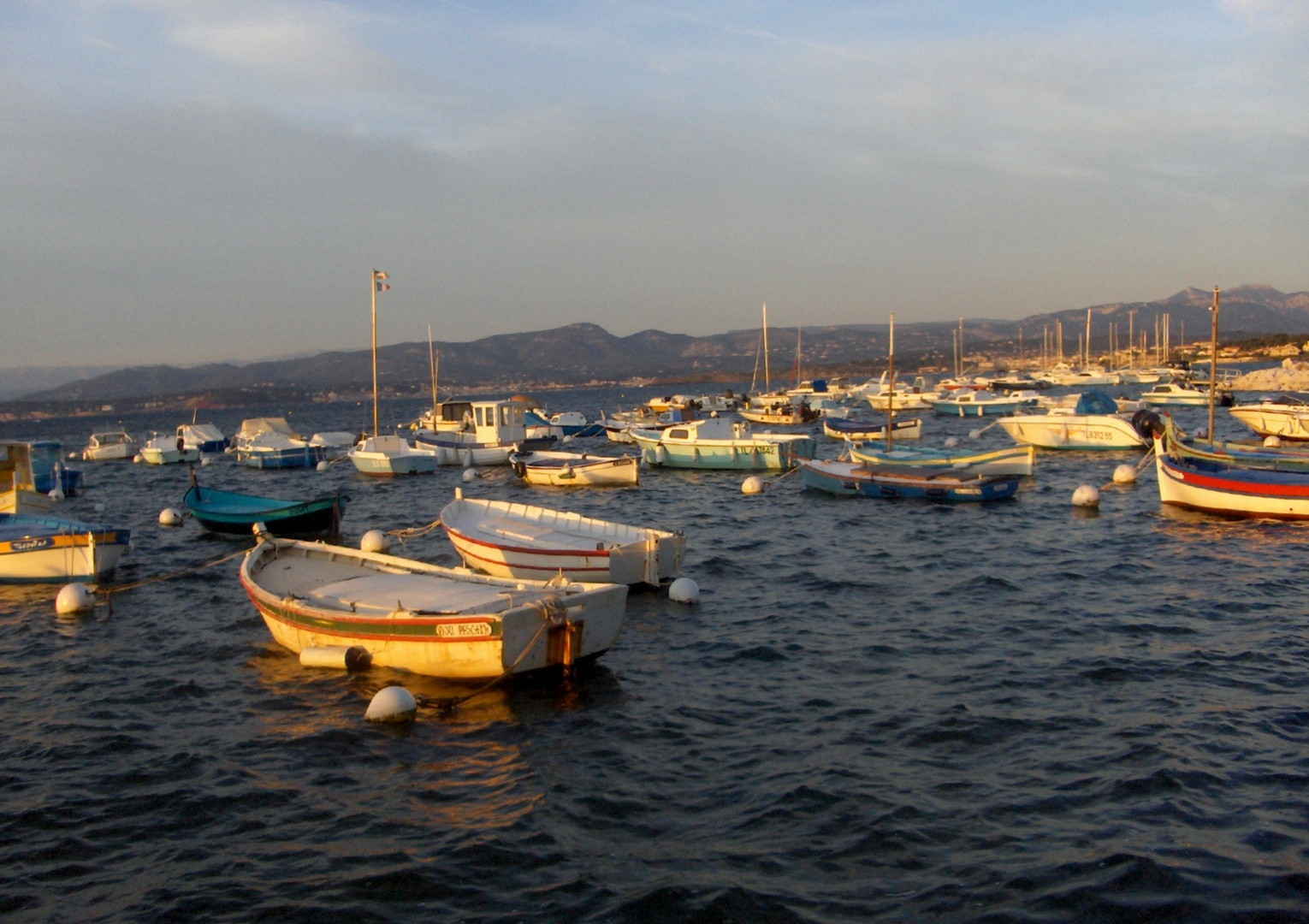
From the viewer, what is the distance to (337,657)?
45.4ft

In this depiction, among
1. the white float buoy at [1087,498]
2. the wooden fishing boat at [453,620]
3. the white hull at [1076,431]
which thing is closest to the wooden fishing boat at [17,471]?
the wooden fishing boat at [453,620]

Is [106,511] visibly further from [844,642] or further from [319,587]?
[844,642]

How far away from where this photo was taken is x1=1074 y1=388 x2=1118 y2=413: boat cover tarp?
157 ft

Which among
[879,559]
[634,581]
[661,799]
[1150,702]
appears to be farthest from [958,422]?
[661,799]

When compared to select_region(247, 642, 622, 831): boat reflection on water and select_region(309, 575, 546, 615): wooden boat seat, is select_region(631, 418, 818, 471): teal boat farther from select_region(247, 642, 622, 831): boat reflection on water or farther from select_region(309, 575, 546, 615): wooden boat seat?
select_region(247, 642, 622, 831): boat reflection on water

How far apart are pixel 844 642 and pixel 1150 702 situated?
443 cm

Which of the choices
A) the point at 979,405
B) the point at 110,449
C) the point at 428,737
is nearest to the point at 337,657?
the point at 428,737

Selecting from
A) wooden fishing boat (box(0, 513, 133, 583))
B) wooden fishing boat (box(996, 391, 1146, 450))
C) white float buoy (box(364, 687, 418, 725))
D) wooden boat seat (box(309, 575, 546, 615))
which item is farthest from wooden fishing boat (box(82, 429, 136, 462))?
white float buoy (box(364, 687, 418, 725))

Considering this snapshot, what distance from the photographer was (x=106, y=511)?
1432 inches

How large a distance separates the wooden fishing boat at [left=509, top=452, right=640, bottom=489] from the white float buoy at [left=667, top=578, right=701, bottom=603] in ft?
55.3

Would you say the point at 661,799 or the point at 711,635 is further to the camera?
the point at 711,635

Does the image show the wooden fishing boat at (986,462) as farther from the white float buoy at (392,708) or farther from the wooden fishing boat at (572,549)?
the white float buoy at (392,708)

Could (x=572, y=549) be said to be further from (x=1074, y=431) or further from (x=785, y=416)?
(x=785, y=416)

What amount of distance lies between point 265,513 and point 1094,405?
1534 inches
